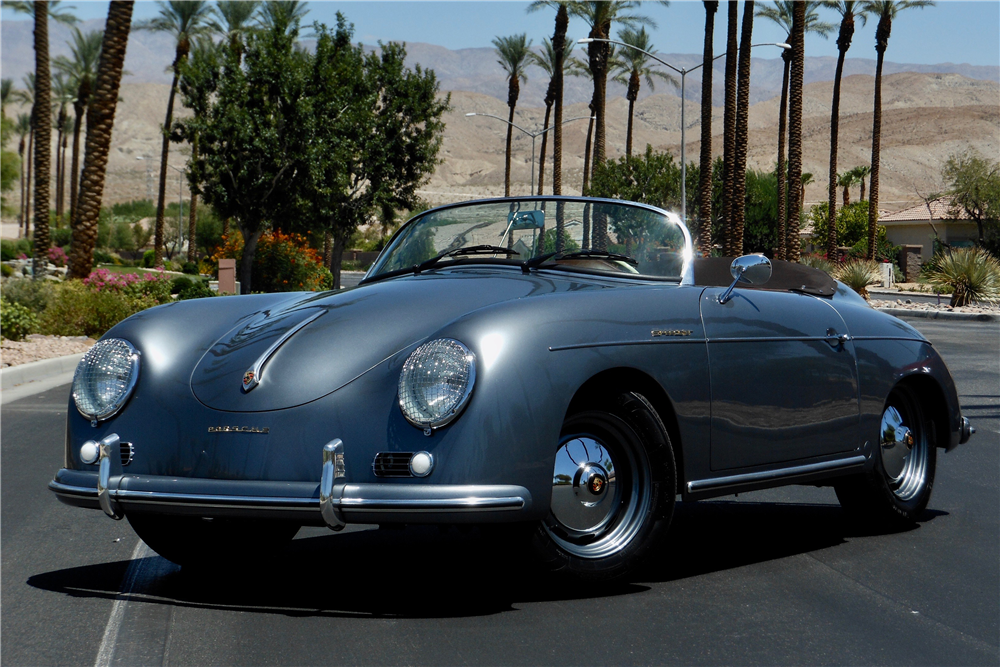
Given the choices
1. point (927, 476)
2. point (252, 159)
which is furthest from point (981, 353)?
point (252, 159)

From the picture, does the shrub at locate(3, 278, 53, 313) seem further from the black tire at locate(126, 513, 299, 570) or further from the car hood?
the car hood

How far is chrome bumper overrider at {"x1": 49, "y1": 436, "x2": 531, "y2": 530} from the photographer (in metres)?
3.52

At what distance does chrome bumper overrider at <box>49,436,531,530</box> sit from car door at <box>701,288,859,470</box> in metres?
1.18

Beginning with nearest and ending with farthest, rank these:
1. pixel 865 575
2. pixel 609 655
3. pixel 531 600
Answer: pixel 609 655 → pixel 531 600 → pixel 865 575

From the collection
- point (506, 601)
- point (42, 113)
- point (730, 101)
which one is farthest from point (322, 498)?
point (730, 101)

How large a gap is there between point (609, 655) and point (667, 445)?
922 mm

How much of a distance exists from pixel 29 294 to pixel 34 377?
6.83 m

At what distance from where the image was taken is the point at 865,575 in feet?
15.2

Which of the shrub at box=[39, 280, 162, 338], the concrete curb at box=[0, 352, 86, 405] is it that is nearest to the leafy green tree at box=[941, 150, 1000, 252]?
the shrub at box=[39, 280, 162, 338]

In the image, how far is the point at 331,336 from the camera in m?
4.04

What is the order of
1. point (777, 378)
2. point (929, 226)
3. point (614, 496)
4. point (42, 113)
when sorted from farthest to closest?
point (929, 226) < point (42, 113) < point (777, 378) < point (614, 496)

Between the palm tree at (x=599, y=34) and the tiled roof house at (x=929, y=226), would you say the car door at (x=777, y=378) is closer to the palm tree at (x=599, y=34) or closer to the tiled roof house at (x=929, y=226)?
the palm tree at (x=599, y=34)

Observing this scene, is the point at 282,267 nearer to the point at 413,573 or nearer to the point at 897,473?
the point at 897,473

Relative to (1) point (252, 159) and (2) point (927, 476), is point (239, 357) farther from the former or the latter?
(1) point (252, 159)
